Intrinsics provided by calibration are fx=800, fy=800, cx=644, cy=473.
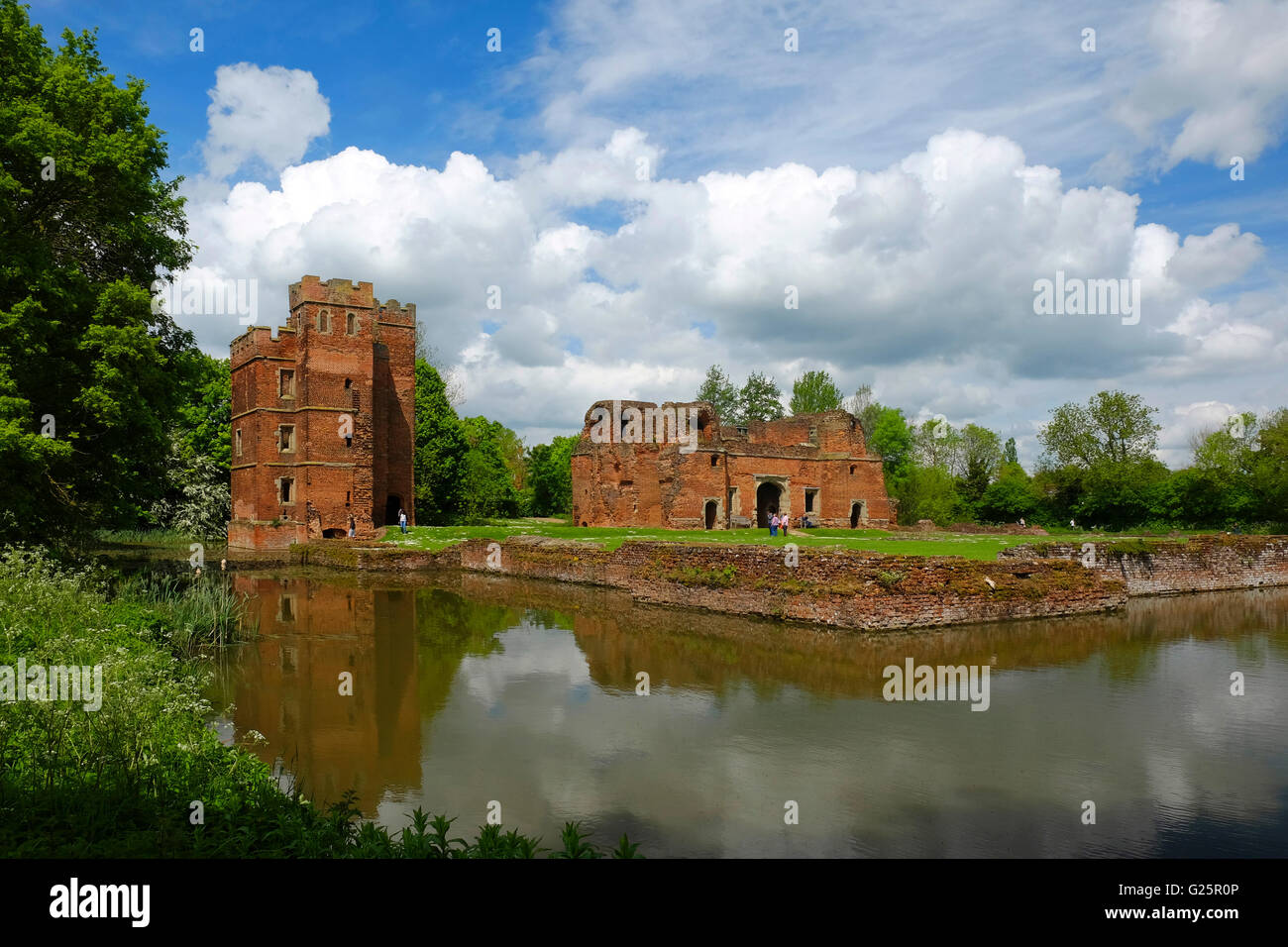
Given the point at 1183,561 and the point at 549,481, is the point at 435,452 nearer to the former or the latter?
the point at 549,481

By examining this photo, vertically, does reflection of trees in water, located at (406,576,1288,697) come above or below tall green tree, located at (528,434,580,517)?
below

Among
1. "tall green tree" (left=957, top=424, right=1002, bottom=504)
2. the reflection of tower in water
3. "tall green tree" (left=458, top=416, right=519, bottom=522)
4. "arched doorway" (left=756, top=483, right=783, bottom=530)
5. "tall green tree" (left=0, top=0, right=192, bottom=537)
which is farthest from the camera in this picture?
"tall green tree" (left=957, top=424, right=1002, bottom=504)

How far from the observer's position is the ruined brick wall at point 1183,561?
20859mm

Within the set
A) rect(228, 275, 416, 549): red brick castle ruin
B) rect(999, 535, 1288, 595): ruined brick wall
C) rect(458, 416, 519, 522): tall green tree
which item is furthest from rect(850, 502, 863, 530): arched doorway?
rect(228, 275, 416, 549): red brick castle ruin

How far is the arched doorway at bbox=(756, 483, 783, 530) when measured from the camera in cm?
4522

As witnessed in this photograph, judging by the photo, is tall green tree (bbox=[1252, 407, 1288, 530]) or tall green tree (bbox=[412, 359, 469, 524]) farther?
tall green tree (bbox=[412, 359, 469, 524])

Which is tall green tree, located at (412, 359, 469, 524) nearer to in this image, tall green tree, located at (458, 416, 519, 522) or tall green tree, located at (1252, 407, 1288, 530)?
tall green tree, located at (458, 416, 519, 522)

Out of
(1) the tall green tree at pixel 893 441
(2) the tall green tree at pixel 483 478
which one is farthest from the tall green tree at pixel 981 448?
(2) the tall green tree at pixel 483 478

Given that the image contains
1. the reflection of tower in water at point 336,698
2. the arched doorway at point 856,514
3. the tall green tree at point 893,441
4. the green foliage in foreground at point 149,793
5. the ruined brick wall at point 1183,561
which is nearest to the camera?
the green foliage in foreground at point 149,793

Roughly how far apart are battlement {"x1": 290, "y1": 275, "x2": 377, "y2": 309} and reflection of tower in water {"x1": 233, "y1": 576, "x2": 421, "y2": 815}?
928 inches

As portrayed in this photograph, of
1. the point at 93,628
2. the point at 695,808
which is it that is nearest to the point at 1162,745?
the point at 695,808

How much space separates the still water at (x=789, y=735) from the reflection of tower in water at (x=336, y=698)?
5cm

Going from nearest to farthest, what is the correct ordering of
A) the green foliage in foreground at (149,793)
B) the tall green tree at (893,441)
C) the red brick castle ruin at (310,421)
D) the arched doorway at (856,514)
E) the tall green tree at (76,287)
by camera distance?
the green foliage in foreground at (149,793), the tall green tree at (76,287), the red brick castle ruin at (310,421), the arched doorway at (856,514), the tall green tree at (893,441)

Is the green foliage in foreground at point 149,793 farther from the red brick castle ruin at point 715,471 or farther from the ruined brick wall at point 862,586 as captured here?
the red brick castle ruin at point 715,471
